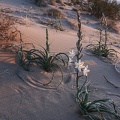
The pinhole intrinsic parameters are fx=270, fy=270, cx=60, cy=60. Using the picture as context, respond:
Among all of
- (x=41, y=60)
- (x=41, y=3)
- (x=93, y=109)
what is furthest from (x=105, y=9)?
(x=93, y=109)

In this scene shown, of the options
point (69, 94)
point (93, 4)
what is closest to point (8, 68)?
point (69, 94)

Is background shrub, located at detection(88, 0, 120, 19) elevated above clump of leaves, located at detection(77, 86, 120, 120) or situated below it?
above

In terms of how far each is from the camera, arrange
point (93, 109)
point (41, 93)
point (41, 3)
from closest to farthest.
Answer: point (93, 109), point (41, 93), point (41, 3)

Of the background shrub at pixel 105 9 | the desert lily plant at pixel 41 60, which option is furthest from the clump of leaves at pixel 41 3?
the desert lily plant at pixel 41 60

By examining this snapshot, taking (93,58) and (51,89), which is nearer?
(51,89)

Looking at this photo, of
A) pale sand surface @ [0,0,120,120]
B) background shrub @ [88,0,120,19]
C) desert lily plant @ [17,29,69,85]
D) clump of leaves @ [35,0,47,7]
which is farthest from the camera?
background shrub @ [88,0,120,19]

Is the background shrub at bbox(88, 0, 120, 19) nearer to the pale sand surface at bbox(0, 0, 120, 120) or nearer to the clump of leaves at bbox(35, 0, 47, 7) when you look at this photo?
the clump of leaves at bbox(35, 0, 47, 7)

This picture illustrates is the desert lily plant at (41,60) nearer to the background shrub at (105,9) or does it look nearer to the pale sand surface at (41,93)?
the pale sand surface at (41,93)

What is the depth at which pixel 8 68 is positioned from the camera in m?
3.64

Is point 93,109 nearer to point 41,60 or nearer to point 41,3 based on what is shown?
point 41,60

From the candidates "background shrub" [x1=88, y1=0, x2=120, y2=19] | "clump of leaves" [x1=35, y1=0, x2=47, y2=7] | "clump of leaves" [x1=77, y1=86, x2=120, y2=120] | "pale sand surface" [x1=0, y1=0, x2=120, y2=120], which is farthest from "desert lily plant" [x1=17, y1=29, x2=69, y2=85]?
"background shrub" [x1=88, y1=0, x2=120, y2=19]

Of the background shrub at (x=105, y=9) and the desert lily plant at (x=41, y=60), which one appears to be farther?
the background shrub at (x=105, y=9)

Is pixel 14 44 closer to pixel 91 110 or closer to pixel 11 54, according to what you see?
pixel 11 54

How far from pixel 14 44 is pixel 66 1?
9308mm
